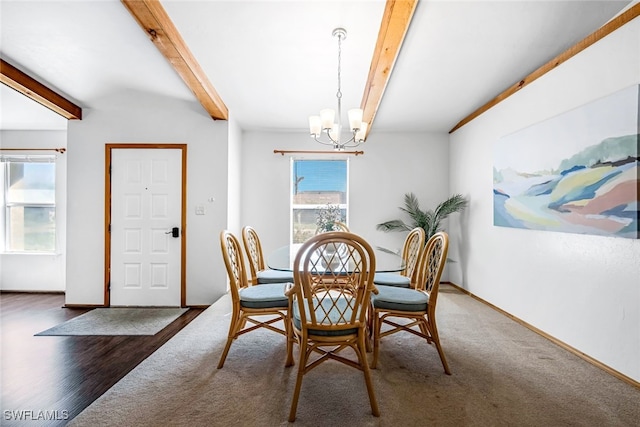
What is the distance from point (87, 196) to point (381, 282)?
3.57 m

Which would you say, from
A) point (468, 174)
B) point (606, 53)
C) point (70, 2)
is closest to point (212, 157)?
point (70, 2)

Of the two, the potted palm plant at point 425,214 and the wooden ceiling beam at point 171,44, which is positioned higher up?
the wooden ceiling beam at point 171,44

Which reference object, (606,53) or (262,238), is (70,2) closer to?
(262,238)

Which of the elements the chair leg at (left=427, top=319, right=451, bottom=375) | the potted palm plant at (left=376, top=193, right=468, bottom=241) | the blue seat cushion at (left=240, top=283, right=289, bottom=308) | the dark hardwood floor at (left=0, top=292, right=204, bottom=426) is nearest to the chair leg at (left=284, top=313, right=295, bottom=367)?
the blue seat cushion at (left=240, top=283, right=289, bottom=308)

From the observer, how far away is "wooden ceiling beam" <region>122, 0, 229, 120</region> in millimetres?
1943

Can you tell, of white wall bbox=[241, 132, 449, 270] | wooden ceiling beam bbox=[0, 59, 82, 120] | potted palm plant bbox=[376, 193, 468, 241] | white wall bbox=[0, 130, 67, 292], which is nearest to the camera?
wooden ceiling beam bbox=[0, 59, 82, 120]

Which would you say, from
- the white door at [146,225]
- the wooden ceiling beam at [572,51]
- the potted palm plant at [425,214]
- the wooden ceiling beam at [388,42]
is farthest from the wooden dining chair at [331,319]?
the potted palm plant at [425,214]

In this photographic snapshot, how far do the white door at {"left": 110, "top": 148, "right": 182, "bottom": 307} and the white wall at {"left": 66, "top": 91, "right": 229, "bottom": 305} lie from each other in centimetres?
14

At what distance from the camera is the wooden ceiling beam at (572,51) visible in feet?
6.23

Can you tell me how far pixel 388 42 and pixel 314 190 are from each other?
269cm

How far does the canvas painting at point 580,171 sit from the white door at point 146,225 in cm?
372

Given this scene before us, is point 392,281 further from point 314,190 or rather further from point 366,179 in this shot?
point 314,190

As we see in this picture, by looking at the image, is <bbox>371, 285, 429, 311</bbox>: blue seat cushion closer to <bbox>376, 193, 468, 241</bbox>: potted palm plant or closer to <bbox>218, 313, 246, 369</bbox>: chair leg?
<bbox>218, 313, 246, 369</bbox>: chair leg

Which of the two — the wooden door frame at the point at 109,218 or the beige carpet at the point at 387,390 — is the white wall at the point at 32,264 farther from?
the beige carpet at the point at 387,390
